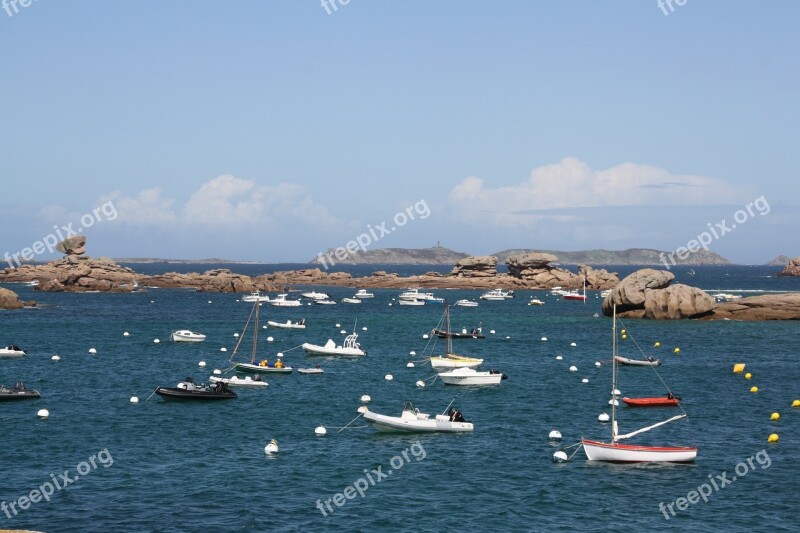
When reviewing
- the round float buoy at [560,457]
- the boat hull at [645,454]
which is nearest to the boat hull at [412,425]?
the round float buoy at [560,457]

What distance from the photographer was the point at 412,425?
170 feet

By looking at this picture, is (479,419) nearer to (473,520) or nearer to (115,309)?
(473,520)

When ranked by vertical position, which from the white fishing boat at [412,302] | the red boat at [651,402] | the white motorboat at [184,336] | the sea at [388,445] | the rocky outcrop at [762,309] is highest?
the rocky outcrop at [762,309]

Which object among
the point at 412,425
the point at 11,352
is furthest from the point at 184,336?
the point at 412,425

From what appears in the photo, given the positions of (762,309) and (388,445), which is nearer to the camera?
(388,445)

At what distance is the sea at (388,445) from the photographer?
36875 mm

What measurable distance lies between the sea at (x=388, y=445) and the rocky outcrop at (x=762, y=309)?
83.1 feet

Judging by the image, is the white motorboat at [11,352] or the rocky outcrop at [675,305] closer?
the white motorboat at [11,352]

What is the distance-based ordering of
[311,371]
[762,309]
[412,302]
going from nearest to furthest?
[311,371]
[762,309]
[412,302]

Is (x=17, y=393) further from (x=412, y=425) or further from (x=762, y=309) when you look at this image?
(x=762, y=309)

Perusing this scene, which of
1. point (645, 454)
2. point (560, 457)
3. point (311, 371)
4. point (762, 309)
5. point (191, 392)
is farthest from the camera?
point (762, 309)

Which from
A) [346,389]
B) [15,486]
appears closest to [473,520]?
[15,486]

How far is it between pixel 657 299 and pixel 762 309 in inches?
598

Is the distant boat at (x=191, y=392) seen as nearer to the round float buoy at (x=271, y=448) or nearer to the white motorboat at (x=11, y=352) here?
the round float buoy at (x=271, y=448)
